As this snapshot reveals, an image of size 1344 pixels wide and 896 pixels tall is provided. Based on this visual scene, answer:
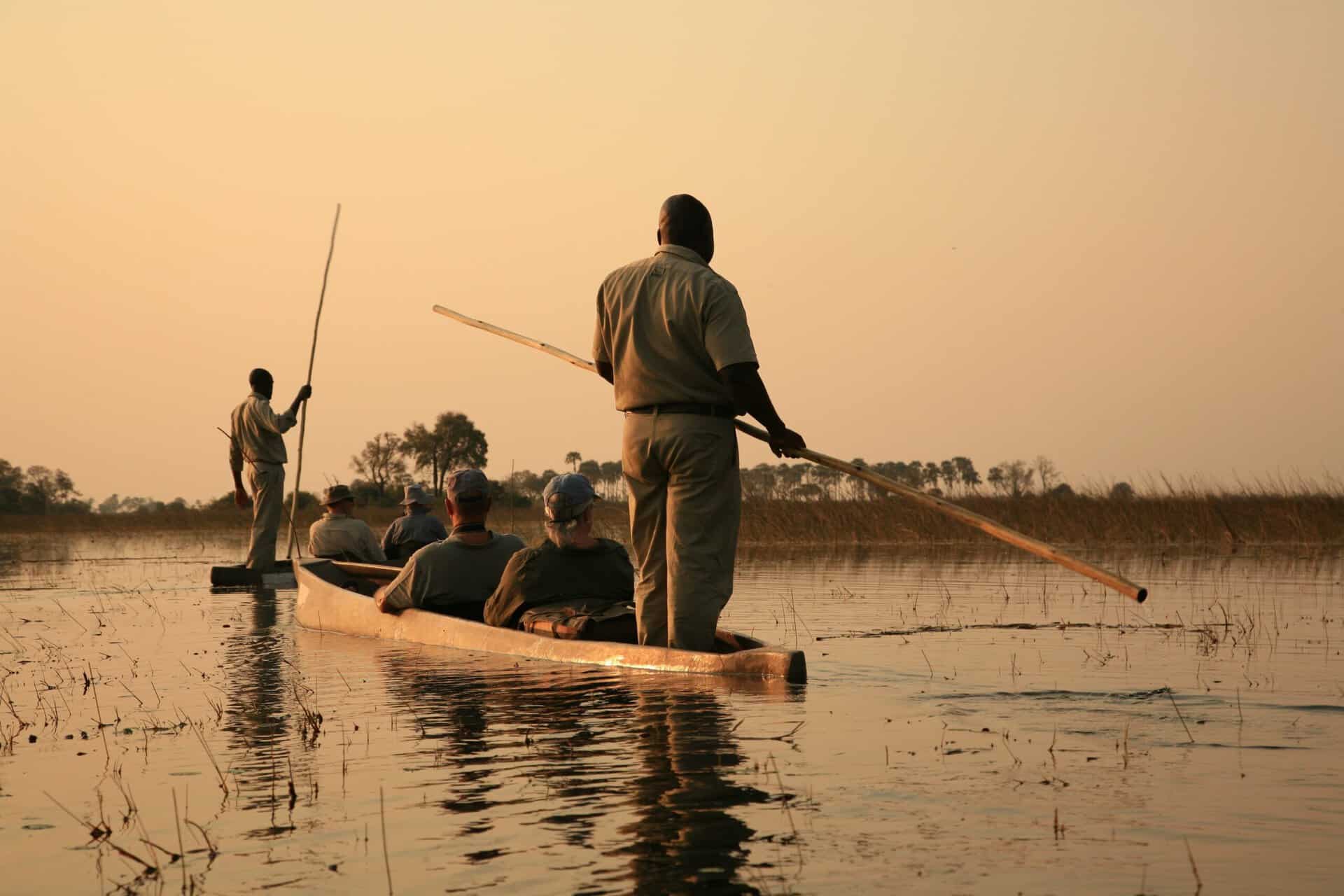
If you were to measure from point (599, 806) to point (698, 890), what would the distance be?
108 cm

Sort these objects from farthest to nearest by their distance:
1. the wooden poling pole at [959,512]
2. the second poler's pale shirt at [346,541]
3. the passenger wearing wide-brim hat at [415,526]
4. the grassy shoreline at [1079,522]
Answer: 1. the grassy shoreline at [1079,522]
2. the second poler's pale shirt at [346,541]
3. the passenger wearing wide-brim hat at [415,526]
4. the wooden poling pole at [959,512]

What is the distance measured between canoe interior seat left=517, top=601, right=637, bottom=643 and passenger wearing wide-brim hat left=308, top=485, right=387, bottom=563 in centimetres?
583

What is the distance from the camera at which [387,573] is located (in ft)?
43.6

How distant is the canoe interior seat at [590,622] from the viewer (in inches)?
359

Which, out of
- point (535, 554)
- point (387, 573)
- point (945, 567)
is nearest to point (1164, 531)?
point (945, 567)

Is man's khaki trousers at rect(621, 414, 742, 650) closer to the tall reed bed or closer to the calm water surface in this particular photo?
the calm water surface

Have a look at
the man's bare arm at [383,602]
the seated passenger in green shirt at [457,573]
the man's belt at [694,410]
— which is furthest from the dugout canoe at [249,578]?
the man's belt at [694,410]

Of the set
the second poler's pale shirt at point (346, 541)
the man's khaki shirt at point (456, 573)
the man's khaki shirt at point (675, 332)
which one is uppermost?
the man's khaki shirt at point (675, 332)

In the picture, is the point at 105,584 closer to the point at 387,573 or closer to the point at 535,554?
the point at 387,573

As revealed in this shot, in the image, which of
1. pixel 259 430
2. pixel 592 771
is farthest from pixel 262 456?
pixel 592 771

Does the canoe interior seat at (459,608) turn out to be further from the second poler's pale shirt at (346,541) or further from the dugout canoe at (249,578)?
the dugout canoe at (249,578)

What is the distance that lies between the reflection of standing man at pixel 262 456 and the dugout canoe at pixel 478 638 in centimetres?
482

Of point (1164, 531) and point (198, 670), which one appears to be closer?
point (198, 670)

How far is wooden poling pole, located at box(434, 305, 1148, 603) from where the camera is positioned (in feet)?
21.7
